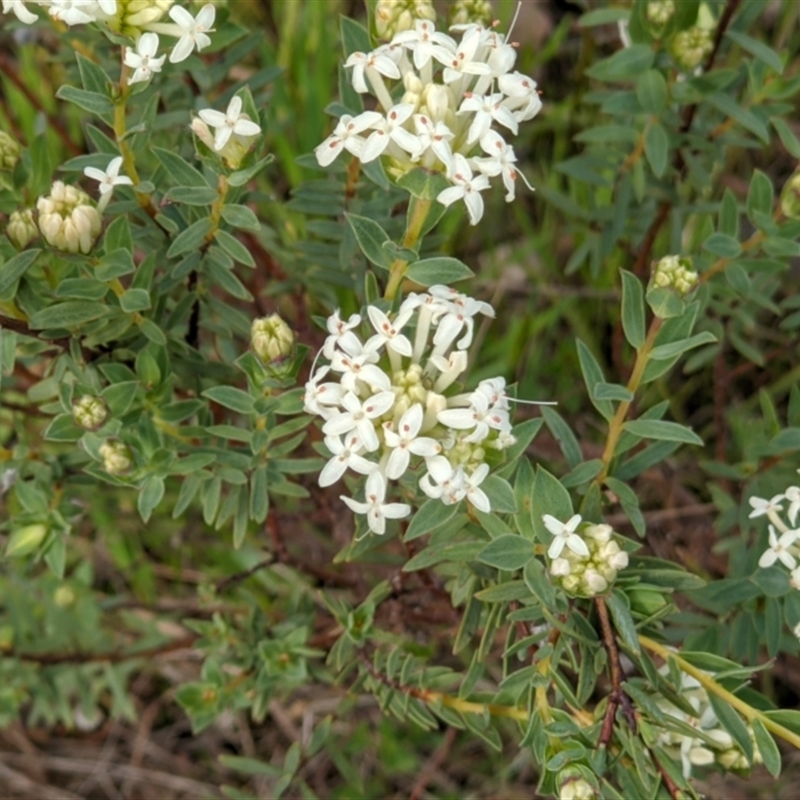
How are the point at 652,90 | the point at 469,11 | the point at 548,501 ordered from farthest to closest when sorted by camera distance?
1. the point at 652,90
2. the point at 469,11
3. the point at 548,501

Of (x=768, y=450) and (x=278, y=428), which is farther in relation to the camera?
(x=768, y=450)

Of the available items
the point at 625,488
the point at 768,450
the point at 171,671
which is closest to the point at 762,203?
the point at 768,450

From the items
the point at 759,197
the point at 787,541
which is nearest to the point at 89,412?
the point at 787,541

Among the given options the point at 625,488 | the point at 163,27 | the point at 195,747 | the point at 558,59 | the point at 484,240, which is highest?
the point at 163,27

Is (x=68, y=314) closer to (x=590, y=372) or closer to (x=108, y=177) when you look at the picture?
(x=108, y=177)

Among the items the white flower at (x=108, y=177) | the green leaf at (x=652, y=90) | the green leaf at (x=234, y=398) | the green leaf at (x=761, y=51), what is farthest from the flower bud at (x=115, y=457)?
the green leaf at (x=761, y=51)

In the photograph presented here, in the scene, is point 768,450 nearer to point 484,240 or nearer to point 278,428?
point 278,428

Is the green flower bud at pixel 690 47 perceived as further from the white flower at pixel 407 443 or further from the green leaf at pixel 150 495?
the green leaf at pixel 150 495

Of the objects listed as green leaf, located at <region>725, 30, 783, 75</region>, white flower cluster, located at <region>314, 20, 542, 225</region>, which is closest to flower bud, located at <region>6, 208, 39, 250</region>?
white flower cluster, located at <region>314, 20, 542, 225</region>
